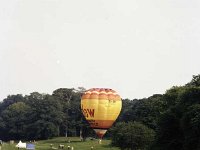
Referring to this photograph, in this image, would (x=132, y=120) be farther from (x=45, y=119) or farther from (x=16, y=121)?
(x=16, y=121)

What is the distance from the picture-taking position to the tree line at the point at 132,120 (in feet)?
182

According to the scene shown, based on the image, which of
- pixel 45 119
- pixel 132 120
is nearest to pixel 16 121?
pixel 45 119

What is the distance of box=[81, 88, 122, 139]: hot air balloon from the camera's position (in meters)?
87.9

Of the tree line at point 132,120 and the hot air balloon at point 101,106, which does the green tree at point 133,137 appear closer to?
the tree line at point 132,120

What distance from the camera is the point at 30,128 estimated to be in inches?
5551

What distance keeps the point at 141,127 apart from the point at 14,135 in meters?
75.7

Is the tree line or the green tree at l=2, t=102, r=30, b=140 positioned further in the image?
the green tree at l=2, t=102, r=30, b=140

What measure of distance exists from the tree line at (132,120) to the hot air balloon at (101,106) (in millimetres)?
2660

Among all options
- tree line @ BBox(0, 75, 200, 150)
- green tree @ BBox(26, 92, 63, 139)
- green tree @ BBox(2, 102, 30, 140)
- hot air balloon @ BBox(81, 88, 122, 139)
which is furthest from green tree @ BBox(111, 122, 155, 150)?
green tree @ BBox(2, 102, 30, 140)

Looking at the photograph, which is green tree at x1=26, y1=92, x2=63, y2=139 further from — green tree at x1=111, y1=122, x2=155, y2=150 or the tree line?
green tree at x1=111, y1=122, x2=155, y2=150

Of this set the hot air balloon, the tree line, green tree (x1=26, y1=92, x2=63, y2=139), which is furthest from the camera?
green tree (x1=26, y1=92, x2=63, y2=139)

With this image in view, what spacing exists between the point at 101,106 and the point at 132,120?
1351 inches

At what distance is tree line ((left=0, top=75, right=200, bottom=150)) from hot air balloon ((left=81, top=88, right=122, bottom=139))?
2.66 m

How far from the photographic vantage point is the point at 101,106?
8788 centimetres
